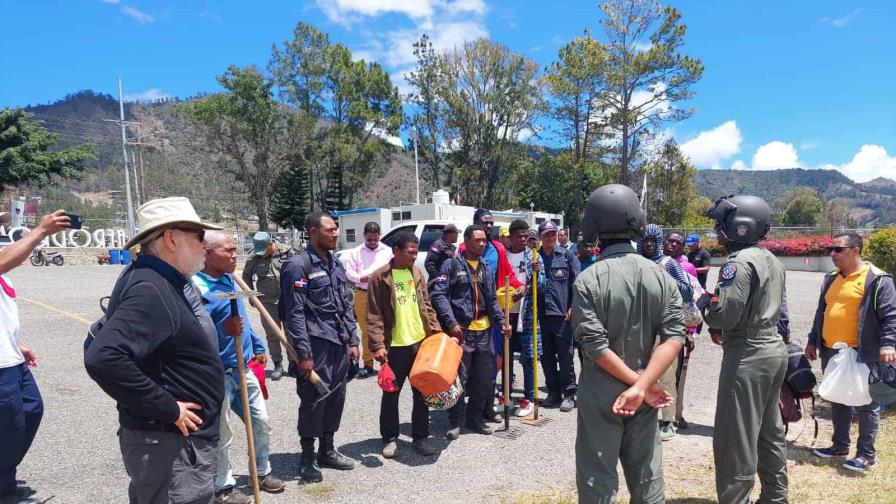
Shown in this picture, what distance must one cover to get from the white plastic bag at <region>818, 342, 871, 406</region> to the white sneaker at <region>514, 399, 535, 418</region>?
262 cm

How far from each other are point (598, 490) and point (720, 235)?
6.58 ft

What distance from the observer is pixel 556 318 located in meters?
5.76

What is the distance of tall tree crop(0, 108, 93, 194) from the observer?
28.9 m

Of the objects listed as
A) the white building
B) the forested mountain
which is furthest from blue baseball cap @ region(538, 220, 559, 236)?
the forested mountain

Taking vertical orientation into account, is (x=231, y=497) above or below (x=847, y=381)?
below

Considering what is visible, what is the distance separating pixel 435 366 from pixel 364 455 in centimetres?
113

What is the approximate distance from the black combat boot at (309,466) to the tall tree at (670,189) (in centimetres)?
4667

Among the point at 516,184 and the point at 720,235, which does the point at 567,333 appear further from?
the point at 516,184

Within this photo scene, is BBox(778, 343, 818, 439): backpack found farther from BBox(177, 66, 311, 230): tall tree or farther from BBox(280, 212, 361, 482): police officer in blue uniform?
BBox(177, 66, 311, 230): tall tree

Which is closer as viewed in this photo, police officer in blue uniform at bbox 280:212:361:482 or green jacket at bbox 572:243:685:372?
green jacket at bbox 572:243:685:372

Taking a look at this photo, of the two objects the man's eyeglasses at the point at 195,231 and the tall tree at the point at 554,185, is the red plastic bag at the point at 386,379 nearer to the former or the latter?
the man's eyeglasses at the point at 195,231

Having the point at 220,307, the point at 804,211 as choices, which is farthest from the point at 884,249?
the point at 804,211

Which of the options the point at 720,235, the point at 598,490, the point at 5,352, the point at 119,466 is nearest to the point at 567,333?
the point at 720,235

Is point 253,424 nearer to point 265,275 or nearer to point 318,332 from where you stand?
point 318,332
